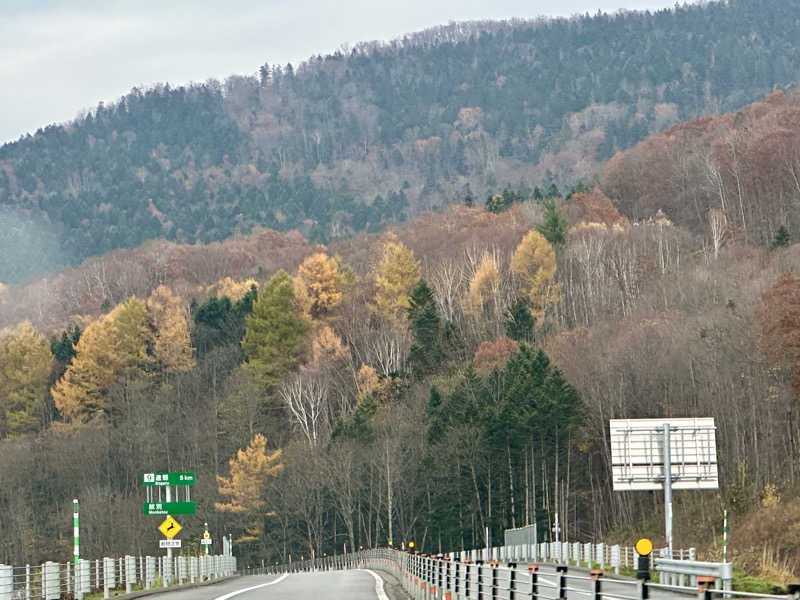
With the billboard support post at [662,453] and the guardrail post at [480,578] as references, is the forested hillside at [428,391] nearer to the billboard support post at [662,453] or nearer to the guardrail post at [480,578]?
the billboard support post at [662,453]

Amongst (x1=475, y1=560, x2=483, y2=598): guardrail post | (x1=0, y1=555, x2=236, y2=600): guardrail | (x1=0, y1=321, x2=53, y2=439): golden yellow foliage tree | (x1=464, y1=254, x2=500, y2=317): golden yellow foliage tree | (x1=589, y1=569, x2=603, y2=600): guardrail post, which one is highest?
(x1=464, y1=254, x2=500, y2=317): golden yellow foliage tree

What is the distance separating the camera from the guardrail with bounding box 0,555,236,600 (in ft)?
87.9

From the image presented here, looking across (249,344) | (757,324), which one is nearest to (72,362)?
(249,344)

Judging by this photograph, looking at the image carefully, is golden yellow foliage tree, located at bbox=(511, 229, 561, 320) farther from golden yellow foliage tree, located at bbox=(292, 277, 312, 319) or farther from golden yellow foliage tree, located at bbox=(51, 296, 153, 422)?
golden yellow foliage tree, located at bbox=(51, 296, 153, 422)

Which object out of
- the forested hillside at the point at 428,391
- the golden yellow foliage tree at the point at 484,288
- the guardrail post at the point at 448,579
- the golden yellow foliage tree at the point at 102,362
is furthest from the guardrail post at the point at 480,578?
the golden yellow foliage tree at the point at 102,362

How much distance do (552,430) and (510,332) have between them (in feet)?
91.2

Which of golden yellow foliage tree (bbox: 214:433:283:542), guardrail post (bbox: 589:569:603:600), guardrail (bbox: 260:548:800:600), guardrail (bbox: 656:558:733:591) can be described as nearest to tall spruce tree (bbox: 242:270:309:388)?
golden yellow foliage tree (bbox: 214:433:283:542)

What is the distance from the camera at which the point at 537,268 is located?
392ft

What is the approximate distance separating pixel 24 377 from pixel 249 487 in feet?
128

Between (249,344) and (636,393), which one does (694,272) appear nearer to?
(636,393)

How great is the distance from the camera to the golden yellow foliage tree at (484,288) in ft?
390

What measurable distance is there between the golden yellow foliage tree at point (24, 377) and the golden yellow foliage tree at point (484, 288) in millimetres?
40781

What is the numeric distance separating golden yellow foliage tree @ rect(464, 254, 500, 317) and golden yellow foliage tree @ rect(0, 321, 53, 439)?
4078cm

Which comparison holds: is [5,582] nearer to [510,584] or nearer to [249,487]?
[510,584]
